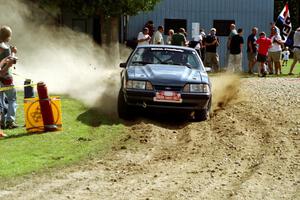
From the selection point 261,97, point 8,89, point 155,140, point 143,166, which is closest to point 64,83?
point 261,97

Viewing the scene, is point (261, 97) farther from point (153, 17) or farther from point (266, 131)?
point (153, 17)

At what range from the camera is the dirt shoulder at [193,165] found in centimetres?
682

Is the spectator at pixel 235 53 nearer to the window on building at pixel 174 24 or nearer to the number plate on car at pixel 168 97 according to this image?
the window on building at pixel 174 24

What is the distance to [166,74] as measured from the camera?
39.6ft

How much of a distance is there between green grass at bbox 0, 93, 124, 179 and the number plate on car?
1.02m

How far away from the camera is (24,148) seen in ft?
30.0

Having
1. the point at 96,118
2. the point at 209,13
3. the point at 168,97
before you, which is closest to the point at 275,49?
the point at 209,13

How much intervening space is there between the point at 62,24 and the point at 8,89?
70.0ft

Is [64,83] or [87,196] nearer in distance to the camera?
[87,196]

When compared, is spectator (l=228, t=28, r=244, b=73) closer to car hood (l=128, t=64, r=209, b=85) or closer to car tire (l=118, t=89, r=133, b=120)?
car hood (l=128, t=64, r=209, b=85)

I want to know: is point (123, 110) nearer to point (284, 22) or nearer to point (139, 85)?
point (139, 85)

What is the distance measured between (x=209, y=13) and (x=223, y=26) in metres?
1.14

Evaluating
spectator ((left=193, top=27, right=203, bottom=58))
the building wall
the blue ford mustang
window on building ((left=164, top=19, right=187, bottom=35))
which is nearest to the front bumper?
the blue ford mustang

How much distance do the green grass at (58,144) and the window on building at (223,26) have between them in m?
20.8
